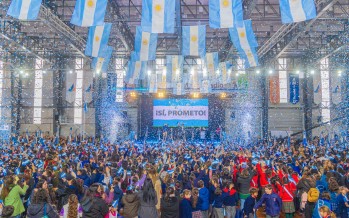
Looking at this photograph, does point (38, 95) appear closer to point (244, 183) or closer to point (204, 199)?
point (244, 183)

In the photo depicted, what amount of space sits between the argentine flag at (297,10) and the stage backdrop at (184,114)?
2197 cm

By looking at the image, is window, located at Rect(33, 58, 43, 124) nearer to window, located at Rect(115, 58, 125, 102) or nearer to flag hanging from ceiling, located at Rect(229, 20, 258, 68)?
window, located at Rect(115, 58, 125, 102)

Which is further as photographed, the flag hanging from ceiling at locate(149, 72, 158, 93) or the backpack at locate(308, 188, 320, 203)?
the flag hanging from ceiling at locate(149, 72, 158, 93)

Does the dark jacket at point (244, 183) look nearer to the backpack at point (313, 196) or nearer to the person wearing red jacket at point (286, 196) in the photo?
the person wearing red jacket at point (286, 196)

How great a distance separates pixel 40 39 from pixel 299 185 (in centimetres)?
2492

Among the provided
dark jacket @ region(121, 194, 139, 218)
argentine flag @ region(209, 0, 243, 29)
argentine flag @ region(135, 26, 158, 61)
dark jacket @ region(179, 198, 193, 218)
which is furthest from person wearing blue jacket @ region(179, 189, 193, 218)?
argentine flag @ region(135, 26, 158, 61)

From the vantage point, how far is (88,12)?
36.2 ft

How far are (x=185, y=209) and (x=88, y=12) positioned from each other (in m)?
7.26

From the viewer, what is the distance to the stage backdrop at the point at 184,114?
32.3 m

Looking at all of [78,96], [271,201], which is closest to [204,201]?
[271,201]

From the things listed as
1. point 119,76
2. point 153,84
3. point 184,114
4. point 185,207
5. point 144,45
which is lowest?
point 185,207

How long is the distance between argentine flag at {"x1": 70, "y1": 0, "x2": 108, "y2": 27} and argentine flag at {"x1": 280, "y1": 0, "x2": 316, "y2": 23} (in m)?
5.66

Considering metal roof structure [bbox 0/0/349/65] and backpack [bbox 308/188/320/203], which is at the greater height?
metal roof structure [bbox 0/0/349/65]

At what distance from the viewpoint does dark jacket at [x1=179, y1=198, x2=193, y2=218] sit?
666 centimetres
